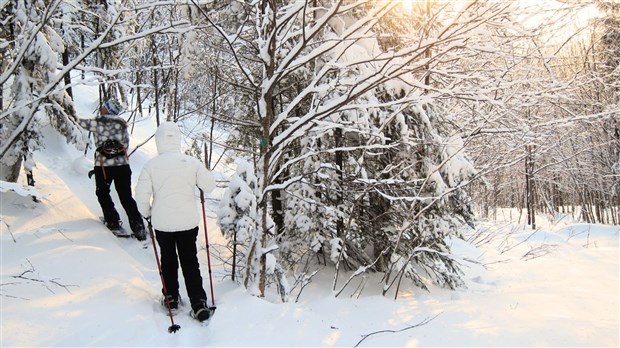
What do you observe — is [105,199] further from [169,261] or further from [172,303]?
[172,303]

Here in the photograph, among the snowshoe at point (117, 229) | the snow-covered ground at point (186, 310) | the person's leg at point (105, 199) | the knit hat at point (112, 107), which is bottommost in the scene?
the snow-covered ground at point (186, 310)

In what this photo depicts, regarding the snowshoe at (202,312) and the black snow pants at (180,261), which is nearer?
the snowshoe at (202,312)

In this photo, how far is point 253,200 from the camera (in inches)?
180

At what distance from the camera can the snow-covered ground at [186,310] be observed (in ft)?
11.2

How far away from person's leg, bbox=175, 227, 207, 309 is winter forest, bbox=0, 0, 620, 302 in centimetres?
62

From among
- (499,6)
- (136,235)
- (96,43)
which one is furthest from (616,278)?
(96,43)

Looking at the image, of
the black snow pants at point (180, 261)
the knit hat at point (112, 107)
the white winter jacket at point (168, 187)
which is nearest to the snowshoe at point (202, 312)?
the black snow pants at point (180, 261)

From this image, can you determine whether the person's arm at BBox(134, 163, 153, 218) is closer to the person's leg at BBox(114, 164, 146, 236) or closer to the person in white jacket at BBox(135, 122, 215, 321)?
the person in white jacket at BBox(135, 122, 215, 321)

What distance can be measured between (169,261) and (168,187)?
0.77m

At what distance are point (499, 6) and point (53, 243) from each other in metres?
5.27

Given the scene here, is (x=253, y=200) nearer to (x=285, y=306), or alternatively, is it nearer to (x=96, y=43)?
(x=285, y=306)

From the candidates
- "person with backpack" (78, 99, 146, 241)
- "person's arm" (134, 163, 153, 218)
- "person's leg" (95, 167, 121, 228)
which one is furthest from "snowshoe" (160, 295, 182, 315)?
"person's leg" (95, 167, 121, 228)

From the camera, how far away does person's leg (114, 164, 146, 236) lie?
5709 mm

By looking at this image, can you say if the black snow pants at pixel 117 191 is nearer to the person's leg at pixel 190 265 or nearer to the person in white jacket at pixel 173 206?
the person in white jacket at pixel 173 206
